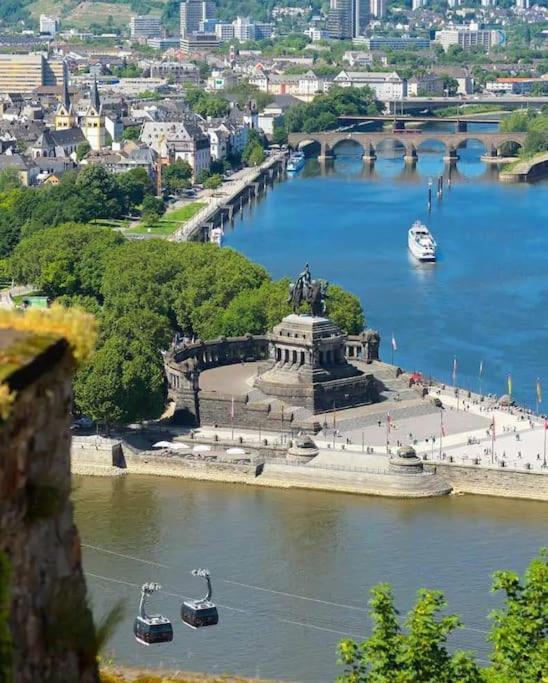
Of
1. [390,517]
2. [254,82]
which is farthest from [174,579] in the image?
[254,82]

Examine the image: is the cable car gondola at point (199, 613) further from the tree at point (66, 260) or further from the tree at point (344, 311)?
the tree at point (66, 260)

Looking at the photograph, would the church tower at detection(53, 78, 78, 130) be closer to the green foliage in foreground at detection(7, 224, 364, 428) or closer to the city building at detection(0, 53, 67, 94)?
the city building at detection(0, 53, 67, 94)

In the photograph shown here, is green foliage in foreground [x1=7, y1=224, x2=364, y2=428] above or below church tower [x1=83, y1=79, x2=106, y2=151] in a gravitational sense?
above

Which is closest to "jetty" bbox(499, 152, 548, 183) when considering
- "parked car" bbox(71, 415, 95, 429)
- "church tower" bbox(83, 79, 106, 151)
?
"church tower" bbox(83, 79, 106, 151)

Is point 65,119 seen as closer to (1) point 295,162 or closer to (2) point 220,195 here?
(1) point 295,162

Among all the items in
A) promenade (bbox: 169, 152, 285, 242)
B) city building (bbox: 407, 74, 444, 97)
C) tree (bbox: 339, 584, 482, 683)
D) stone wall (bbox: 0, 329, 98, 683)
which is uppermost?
stone wall (bbox: 0, 329, 98, 683)

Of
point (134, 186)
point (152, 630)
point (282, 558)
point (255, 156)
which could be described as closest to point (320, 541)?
point (282, 558)

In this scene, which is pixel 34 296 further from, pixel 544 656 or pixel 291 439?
pixel 544 656

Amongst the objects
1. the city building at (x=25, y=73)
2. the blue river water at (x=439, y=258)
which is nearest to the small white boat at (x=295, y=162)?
the blue river water at (x=439, y=258)
